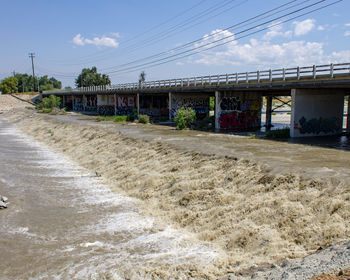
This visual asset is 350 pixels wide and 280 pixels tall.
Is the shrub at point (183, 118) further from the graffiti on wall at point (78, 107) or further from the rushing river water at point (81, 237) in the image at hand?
the graffiti on wall at point (78, 107)

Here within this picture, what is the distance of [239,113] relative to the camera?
38188 millimetres

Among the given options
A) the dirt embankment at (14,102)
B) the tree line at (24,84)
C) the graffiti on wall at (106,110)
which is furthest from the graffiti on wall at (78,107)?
the tree line at (24,84)

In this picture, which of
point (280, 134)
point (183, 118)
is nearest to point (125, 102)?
point (183, 118)

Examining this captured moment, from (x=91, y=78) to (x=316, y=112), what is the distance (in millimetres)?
101320

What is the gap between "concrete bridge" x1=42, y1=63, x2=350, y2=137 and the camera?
27505 mm

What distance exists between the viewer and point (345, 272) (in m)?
7.14

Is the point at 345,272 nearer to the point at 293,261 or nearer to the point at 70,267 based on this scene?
the point at 293,261

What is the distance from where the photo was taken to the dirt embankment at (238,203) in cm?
1042

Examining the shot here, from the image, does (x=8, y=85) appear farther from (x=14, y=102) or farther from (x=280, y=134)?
(x=280, y=134)

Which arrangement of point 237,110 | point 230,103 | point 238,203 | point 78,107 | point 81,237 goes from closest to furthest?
point 81,237, point 238,203, point 230,103, point 237,110, point 78,107

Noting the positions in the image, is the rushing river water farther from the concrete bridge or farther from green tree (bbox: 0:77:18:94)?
green tree (bbox: 0:77:18:94)

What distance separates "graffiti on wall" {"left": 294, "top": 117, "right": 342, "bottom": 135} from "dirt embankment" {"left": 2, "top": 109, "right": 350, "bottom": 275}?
12598 millimetres

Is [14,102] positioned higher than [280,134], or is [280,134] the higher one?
[14,102]

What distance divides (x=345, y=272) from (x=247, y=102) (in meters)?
32.9
